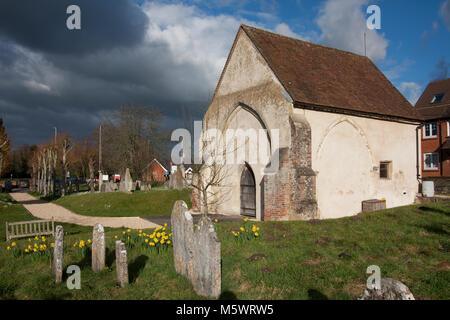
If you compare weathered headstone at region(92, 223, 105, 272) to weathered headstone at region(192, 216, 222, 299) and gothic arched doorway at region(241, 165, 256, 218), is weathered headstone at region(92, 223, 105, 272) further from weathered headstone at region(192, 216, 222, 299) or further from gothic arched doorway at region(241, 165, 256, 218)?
gothic arched doorway at region(241, 165, 256, 218)

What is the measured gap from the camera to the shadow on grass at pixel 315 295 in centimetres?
536

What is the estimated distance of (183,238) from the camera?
6.90 meters

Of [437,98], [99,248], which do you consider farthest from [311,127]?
[437,98]

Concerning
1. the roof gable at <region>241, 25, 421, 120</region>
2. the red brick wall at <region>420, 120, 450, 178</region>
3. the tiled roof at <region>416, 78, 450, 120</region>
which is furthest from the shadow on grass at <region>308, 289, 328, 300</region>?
the tiled roof at <region>416, 78, 450, 120</region>

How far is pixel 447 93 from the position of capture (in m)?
35.4

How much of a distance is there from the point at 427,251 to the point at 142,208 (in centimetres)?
1779

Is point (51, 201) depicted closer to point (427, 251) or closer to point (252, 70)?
point (252, 70)

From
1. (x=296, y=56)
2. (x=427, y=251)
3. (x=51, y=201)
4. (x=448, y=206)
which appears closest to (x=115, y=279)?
(x=427, y=251)

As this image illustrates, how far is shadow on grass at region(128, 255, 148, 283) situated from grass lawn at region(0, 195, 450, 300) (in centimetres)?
2

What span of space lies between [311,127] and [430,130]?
25684mm

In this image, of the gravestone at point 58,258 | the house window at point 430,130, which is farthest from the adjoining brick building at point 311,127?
the house window at point 430,130

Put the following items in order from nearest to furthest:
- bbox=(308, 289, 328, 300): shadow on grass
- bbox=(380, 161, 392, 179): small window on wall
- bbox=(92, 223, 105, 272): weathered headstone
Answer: bbox=(308, 289, 328, 300): shadow on grass
bbox=(92, 223, 105, 272): weathered headstone
bbox=(380, 161, 392, 179): small window on wall

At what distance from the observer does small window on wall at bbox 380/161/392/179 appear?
1777 cm

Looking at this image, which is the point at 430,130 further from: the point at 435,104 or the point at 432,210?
the point at 432,210
